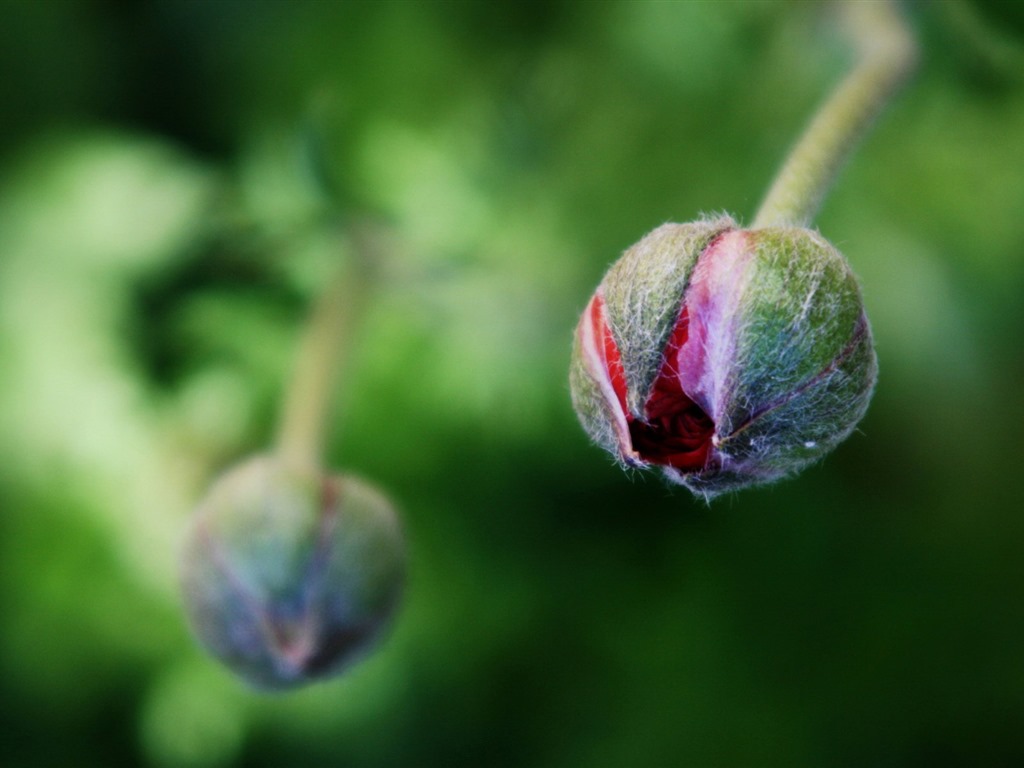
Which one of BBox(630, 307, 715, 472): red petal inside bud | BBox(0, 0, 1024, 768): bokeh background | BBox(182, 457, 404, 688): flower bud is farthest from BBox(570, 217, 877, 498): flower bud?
BBox(0, 0, 1024, 768): bokeh background

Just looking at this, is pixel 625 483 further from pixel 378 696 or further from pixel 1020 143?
pixel 1020 143

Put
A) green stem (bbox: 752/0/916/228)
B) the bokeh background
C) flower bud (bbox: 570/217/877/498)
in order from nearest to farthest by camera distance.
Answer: flower bud (bbox: 570/217/877/498), green stem (bbox: 752/0/916/228), the bokeh background

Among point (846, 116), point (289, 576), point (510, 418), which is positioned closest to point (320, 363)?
point (289, 576)

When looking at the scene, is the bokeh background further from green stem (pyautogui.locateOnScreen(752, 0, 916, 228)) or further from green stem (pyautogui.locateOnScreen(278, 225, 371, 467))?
green stem (pyautogui.locateOnScreen(752, 0, 916, 228))

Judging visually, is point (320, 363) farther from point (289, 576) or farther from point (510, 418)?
point (510, 418)

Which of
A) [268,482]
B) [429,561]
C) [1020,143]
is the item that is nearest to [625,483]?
[429,561]

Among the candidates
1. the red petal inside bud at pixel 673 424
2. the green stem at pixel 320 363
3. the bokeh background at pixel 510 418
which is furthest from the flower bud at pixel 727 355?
the bokeh background at pixel 510 418
